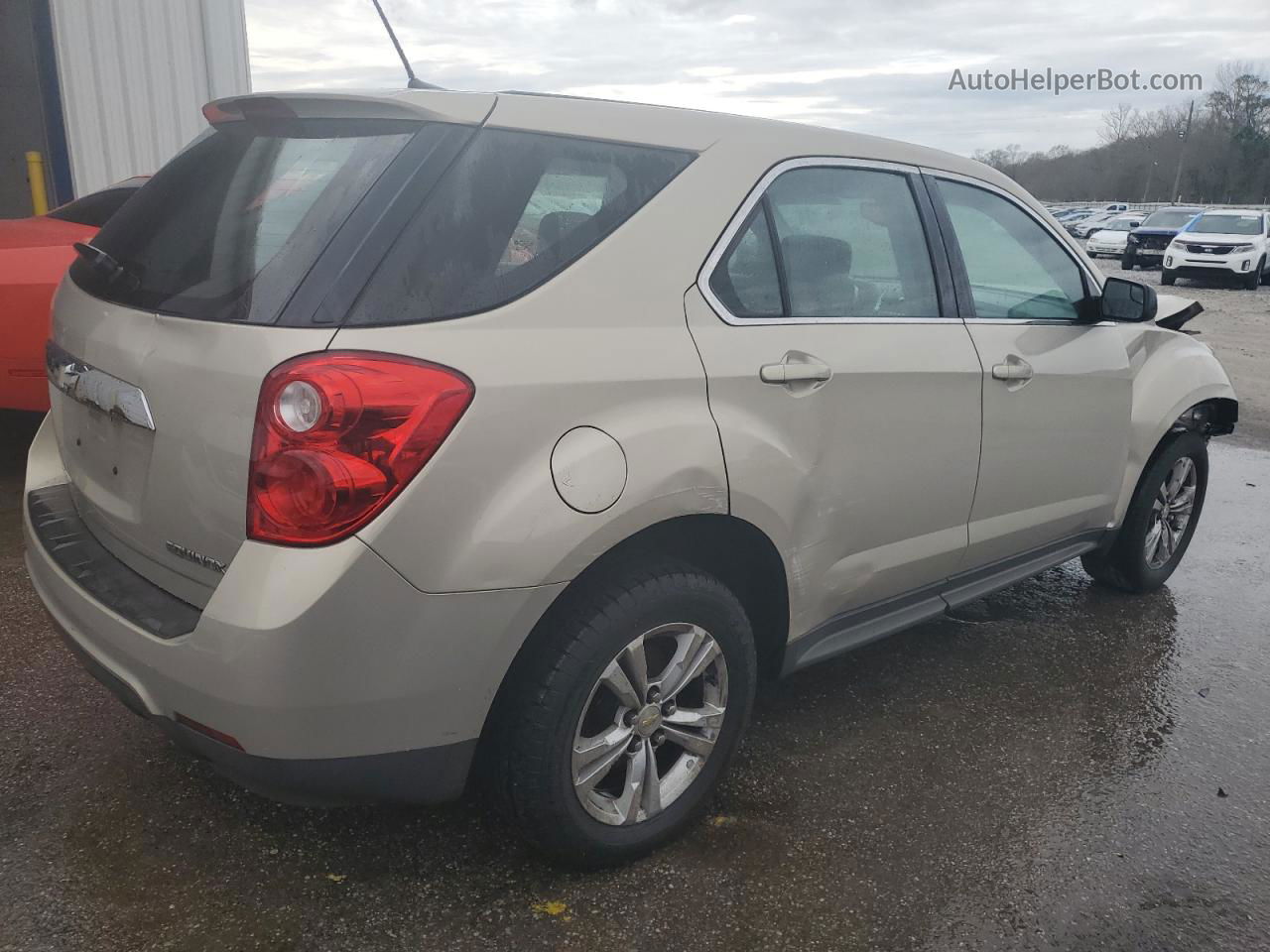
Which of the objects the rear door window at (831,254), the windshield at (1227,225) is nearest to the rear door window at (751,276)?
the rear door window at (831,254)

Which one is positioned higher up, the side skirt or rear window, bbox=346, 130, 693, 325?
rear window, bbox=346, 130, 693, 325

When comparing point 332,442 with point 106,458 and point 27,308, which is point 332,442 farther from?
point 27,308

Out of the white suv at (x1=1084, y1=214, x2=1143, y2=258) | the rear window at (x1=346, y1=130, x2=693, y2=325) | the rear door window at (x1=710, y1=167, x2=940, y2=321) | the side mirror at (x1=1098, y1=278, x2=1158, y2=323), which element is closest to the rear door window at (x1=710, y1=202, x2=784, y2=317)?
the rear door window at (x1=710, y1=167, x2=940, y2=321)

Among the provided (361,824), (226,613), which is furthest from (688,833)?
(226,613)

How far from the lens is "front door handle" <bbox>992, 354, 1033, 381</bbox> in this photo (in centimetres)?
310

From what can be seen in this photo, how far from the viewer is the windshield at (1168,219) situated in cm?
2481

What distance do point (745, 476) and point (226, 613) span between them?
3.66 feet

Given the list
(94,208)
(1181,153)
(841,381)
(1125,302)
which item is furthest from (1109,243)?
(1181,153)

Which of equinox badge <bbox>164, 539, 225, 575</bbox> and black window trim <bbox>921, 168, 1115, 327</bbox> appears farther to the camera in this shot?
black window trim <bbox>921, 168, 1115, 327</bbox>

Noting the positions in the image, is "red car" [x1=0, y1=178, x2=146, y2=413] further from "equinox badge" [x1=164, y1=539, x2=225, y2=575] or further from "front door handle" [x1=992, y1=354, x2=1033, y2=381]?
"front door handle" [x1=992, y1=354, x2=1033, y2=381]

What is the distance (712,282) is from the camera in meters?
2.39

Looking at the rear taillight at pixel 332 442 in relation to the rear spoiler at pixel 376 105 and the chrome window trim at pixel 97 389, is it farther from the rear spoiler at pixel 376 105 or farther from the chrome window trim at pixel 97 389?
the rear spoiler at pixel 376 105

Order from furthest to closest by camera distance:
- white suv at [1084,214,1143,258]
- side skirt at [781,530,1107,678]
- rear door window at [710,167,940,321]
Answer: white suv at [1084,214,1143,258] < side skirt at [781,530,1107,678] < rear door window at [710,167,940,321]

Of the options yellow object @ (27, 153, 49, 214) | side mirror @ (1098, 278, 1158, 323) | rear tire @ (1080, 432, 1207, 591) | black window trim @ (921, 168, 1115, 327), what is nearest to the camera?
black window trim @ (921, 168, 1115, 327)
